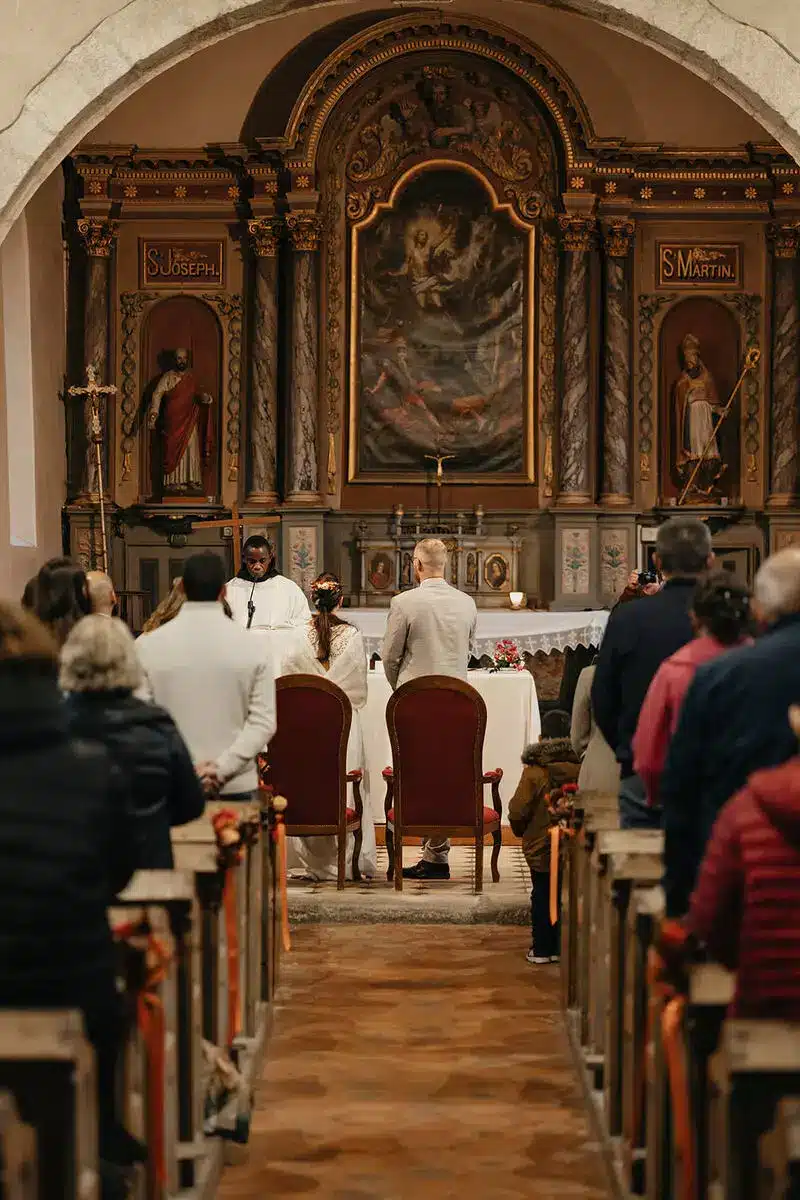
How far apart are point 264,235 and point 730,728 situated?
10.8 m

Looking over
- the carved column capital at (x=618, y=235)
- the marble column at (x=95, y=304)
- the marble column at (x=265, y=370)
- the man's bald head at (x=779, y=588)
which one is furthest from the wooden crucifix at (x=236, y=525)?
the man's bald head at (x=779, y=588)

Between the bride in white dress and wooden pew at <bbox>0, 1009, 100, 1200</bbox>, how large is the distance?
17.0 ft

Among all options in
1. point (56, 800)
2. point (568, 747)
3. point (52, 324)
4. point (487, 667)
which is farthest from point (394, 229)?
point (56, 800)

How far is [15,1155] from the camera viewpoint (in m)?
2.34

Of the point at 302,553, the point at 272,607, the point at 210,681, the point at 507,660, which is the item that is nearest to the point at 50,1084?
the point at 210,681

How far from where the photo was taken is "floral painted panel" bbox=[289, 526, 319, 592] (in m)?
13.5

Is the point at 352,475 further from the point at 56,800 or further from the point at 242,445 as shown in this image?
the point at 56,800

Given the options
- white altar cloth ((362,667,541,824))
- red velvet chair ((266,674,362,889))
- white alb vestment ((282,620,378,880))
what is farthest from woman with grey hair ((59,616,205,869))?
white altar cloth ((362,667,541,824))

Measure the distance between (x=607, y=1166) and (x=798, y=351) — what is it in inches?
410

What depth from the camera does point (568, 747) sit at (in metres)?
6.79

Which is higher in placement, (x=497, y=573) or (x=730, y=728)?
(x=497, y=573)

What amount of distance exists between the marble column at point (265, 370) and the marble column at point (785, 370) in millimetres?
4200

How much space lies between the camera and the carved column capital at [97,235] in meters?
13.6

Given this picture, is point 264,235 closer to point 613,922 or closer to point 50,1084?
point 613,922
